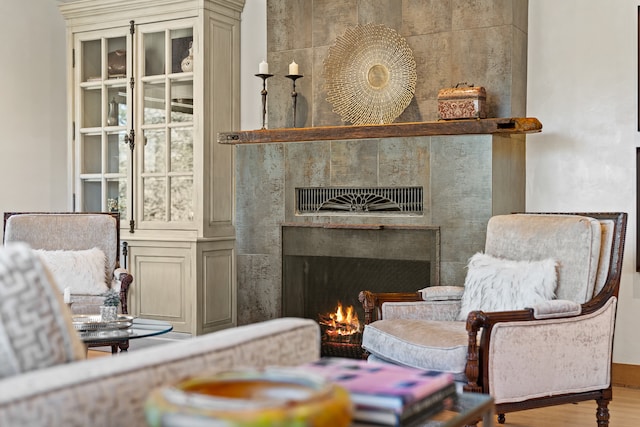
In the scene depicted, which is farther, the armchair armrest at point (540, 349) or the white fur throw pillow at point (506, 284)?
the white fur throw pillow at point (506, 284)

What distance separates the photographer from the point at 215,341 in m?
1.49

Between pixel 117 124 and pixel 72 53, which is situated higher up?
pixel 72 53

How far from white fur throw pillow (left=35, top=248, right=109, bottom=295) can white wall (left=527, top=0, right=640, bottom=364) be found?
8.11ft

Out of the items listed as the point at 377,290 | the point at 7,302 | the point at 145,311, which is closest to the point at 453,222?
the point at 377,290

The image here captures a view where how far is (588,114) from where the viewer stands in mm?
4387

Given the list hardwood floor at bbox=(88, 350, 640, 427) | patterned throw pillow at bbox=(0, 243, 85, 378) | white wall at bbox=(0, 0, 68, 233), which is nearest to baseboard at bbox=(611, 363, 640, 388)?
hardwood floor at bbox=(88, 350, 640, 427)

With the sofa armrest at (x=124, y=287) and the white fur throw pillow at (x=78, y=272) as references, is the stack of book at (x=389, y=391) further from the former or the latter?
the white fur throw pillow at (x=78, y=272)

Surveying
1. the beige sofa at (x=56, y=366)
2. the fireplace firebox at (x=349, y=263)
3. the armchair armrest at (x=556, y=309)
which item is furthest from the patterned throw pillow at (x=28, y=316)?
the fireplace firebox at (x=349, y=263)

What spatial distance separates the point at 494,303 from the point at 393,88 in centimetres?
171

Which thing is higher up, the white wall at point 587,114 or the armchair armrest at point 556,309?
the white wall at point 587,114

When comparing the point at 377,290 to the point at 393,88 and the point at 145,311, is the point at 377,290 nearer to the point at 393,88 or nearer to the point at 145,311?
the point at 393,88

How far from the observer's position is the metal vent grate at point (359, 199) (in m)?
4.50

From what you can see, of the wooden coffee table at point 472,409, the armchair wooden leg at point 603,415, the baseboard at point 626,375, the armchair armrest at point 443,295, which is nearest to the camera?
the wooden coffee table at point 472,409

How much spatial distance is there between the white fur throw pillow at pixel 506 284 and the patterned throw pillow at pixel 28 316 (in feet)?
8.09
